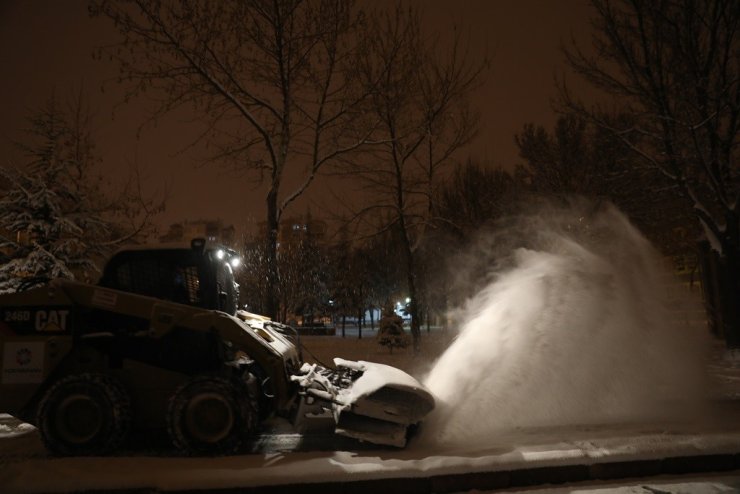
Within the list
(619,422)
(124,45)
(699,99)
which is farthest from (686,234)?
(124,45)

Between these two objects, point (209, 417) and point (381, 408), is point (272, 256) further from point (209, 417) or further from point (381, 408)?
point (381, 408)

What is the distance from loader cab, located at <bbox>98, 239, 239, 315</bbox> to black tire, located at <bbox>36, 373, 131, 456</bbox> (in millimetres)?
1252

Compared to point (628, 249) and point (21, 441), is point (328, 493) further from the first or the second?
point (628, 249)

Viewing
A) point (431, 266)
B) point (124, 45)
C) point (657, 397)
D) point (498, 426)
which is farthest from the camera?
point (431, 266)

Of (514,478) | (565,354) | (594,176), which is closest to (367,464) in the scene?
(514,478)

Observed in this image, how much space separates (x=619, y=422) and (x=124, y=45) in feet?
44.7

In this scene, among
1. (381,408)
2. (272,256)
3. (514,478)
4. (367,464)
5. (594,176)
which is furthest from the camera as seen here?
(594,176)

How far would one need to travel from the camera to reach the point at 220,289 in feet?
23.9

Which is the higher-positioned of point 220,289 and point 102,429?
point 220,289

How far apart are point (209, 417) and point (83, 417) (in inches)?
60.0

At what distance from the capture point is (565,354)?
838 cm

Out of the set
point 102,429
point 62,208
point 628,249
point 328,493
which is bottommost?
point 328,493

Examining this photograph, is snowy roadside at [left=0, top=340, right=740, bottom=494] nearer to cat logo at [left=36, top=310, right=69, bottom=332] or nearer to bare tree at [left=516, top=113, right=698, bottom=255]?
cat logo at [left=36, top=310, right=69, bottom=332]

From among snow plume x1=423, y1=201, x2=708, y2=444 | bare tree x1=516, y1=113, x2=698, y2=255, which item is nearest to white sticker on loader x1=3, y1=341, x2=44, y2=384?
snow plume x1=423, y1=201, x2=708, y2=444
